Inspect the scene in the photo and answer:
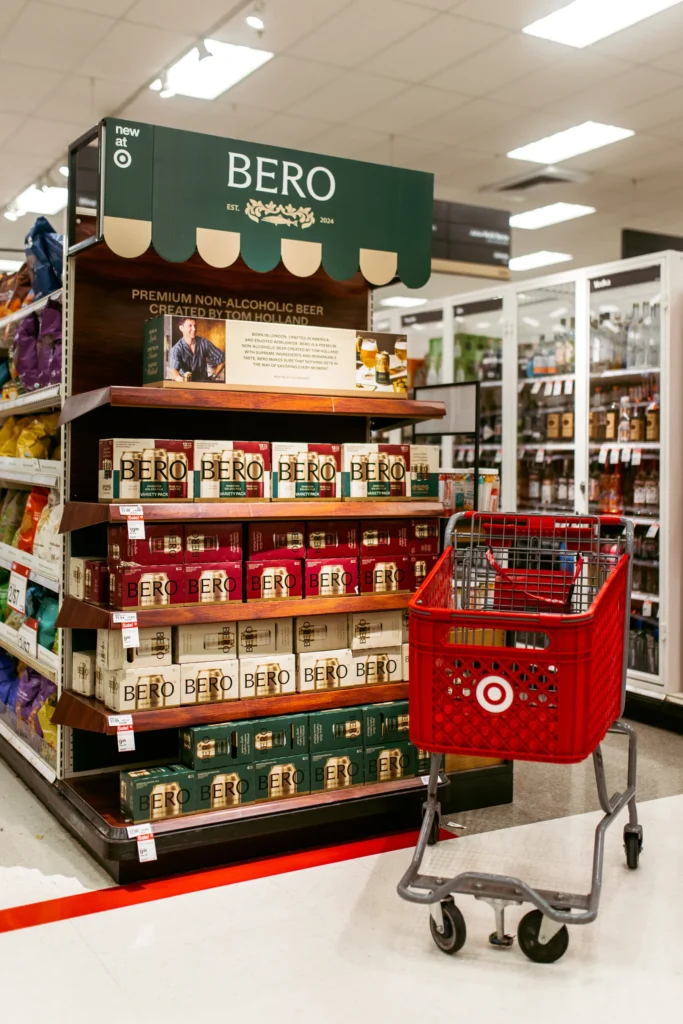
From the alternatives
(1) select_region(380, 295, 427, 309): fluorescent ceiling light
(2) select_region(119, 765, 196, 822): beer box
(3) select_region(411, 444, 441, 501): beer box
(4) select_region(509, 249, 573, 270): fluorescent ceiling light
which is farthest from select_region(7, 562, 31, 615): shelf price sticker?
(1) select_region(380, 295, 427, 309): fluorescent ceiling light

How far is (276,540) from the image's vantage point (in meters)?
3.73

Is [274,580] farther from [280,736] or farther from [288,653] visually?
[280,736]

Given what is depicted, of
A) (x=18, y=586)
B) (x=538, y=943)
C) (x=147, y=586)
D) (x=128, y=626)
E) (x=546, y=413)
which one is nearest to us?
(x=538, y=943)

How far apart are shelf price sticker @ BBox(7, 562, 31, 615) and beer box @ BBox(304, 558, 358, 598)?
1.30 meters

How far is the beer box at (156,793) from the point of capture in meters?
3.42

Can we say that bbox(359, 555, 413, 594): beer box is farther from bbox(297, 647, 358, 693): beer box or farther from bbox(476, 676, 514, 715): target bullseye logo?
bbox(476, 676, 514, 715): target bullseye logo

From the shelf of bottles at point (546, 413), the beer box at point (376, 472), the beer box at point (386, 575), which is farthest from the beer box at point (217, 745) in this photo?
the shelf of bottles at point (546, 413)

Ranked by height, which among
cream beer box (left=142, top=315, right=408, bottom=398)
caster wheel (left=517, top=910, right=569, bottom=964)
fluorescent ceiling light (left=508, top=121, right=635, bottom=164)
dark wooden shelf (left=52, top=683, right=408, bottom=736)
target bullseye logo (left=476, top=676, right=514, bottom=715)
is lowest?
caster wheel (left=517, top=910, right=569, bottom=964)

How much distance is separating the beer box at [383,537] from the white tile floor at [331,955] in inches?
43.8

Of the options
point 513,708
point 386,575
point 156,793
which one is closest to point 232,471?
point 386,575

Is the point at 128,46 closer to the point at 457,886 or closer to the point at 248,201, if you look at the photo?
the point at 248,201

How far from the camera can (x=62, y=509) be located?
377 centimetres

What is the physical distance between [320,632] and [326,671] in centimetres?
15

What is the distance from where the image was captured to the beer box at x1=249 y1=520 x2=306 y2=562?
3.70 m
